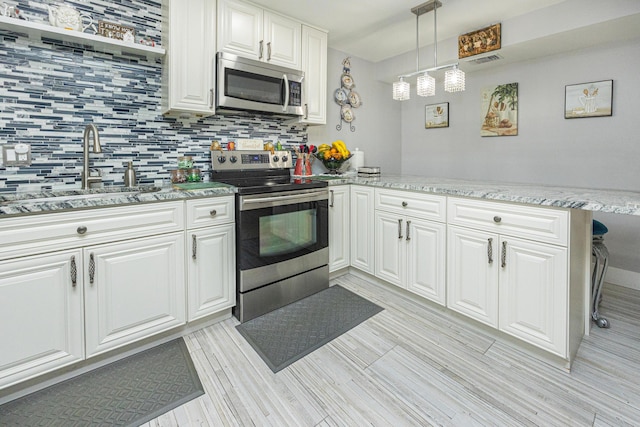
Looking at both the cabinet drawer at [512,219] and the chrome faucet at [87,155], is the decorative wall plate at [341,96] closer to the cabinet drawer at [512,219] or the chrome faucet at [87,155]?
the cabinet drawer at [512,219]

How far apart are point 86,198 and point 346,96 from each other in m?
2.59

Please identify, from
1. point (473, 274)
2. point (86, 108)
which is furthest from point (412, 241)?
point (86, 108)

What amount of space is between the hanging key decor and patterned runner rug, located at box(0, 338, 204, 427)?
2678mm

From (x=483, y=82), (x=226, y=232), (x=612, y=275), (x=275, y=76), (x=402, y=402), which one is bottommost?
(x=402, y=402)

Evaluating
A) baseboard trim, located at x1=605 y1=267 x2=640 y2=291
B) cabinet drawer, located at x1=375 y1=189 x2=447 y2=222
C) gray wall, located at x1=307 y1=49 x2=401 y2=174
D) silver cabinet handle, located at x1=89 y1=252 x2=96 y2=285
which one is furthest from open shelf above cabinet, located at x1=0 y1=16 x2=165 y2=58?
baseboard trim, located at x1=605 y1=267 x2=640 y2=291

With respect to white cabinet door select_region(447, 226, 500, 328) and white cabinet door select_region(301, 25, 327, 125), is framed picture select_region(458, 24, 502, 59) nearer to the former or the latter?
white cabinet door select_region(301, 25, 327, 125)

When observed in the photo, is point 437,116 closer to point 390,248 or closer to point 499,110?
point 499,110

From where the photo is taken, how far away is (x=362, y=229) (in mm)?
2818

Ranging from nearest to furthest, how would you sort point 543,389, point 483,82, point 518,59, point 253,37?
point 543,389 → point 253,37 → point 518,59 → point 483,82

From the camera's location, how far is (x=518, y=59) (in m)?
2.98

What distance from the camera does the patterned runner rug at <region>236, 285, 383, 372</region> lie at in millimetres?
1832

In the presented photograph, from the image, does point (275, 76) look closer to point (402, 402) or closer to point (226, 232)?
point (226, 232)

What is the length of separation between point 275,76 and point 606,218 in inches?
119

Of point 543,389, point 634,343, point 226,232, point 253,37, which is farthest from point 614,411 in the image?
point 253,37
